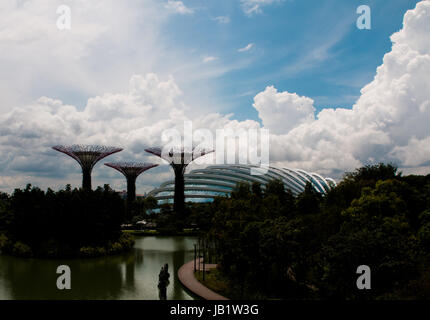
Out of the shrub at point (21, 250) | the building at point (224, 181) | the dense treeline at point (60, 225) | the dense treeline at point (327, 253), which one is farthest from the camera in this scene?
the building at point (224, 181)

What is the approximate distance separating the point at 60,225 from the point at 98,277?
37.8ft

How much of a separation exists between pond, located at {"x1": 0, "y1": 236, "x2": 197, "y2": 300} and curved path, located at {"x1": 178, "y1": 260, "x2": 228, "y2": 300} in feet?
1.48

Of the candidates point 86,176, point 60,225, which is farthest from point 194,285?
point 86,176

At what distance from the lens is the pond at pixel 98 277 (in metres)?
19.9

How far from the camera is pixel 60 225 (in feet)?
111

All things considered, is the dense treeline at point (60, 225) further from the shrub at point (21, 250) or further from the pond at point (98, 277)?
the pond at point (98, 277)

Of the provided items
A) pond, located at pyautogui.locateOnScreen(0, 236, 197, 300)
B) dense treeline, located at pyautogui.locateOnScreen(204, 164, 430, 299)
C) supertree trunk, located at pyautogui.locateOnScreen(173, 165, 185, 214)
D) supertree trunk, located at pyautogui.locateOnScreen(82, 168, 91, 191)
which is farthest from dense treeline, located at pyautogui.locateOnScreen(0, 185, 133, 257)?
supertree trunk, located at pyautogui.locateOnScreen(173, 165, 185, 214)

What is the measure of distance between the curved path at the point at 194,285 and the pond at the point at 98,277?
0.45 m

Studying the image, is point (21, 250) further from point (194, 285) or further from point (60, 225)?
point (194, 285)

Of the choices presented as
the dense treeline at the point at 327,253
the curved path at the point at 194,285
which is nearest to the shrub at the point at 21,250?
the curved path at the point at 194,285

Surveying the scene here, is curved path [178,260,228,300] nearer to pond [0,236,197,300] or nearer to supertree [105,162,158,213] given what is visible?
pond [0,236,197,300]
